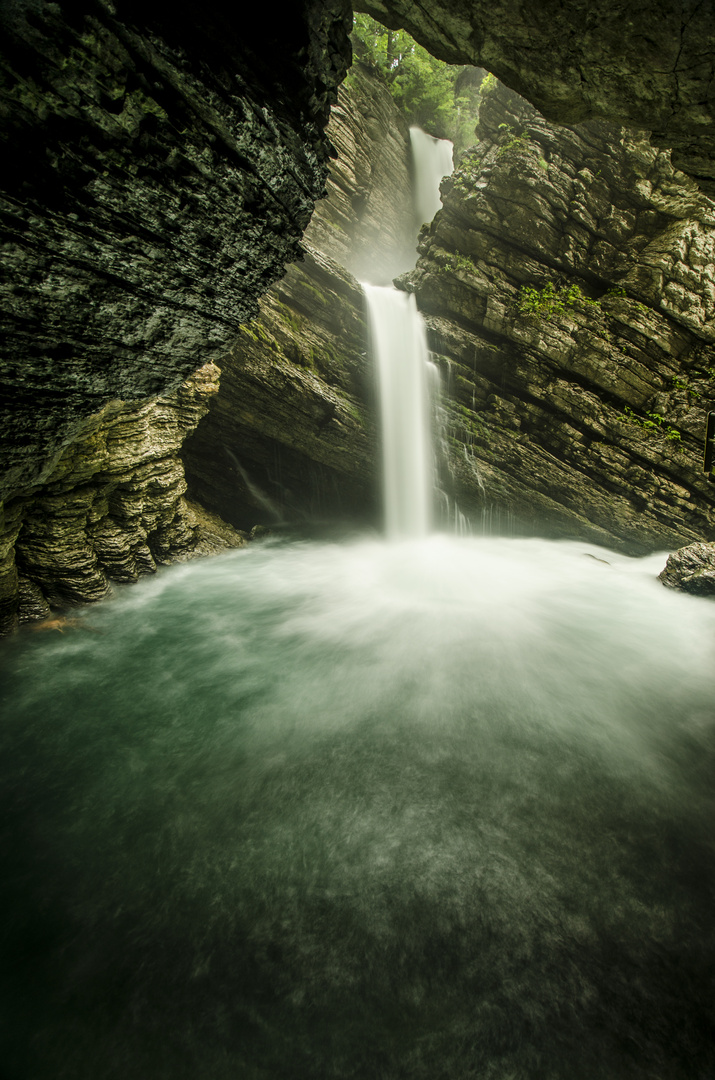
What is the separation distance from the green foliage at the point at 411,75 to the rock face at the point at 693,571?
22.8 meters

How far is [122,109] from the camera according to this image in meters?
2.56

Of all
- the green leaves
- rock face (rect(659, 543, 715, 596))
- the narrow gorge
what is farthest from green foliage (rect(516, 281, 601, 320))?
the green leaves

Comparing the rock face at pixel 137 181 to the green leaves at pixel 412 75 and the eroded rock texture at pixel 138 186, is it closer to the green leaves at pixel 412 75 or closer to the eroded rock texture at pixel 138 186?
the eroded rock texture at pixel 138 186

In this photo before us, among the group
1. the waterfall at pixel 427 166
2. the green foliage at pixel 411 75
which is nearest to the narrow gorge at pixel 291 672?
the waterfall at pixel 427 166

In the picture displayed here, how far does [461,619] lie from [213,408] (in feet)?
29.3

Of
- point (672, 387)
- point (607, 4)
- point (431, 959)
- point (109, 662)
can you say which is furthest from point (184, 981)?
point (672, 387)

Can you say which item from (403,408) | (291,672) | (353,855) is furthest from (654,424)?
(353,855)

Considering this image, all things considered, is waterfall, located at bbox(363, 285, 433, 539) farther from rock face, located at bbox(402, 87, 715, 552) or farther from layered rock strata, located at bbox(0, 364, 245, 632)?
layered rock strata, located at bbox(0, 364, 245, 632)

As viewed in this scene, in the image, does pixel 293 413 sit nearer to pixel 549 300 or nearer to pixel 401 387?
pixel 401 387

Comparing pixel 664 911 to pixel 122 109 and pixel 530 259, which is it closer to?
pixel 122 109

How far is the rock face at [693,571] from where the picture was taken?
873 cm

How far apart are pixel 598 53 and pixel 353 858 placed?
7.84m

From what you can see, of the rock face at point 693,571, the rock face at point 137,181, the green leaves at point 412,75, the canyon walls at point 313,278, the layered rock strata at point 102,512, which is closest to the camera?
the rock face at point 137,181

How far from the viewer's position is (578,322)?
1017 centimetres
